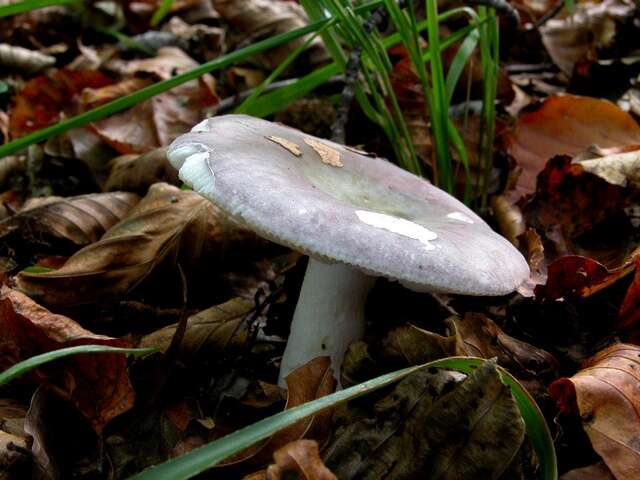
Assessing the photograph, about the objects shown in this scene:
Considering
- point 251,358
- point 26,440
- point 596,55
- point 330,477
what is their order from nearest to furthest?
point 330,477
point 26,440
point 251,358
point 596,55

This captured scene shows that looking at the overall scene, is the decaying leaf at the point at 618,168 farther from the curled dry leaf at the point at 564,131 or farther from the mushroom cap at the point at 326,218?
the mushroom cap at the point at 326,218

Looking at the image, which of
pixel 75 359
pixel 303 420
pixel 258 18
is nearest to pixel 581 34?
pixel 258 18

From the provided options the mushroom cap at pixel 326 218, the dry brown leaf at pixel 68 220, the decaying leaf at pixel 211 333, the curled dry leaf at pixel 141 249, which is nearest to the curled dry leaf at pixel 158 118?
the dry brown leaf at pixel 68 220

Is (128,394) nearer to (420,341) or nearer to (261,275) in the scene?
(420,341)

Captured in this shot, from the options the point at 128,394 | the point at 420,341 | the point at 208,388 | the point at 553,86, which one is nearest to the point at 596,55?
the point at 553,86

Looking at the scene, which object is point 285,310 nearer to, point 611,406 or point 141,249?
point 141,249

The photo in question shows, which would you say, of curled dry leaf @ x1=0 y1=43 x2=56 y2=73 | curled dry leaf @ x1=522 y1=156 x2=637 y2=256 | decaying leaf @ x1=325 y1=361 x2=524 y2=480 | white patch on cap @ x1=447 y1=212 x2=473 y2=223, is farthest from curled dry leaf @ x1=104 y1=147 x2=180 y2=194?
curled dry leaf @ x1=0 y1=43 x2=56 y2=73
